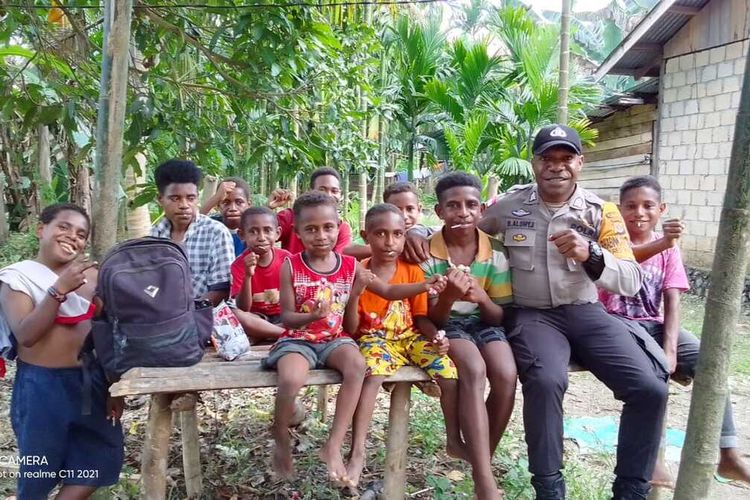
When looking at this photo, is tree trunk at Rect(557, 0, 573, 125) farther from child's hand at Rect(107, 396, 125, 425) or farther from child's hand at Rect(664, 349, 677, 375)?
child's hand at Rect(107, 396, 125, 425)

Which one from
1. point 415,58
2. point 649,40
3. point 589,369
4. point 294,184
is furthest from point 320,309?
point 415,58

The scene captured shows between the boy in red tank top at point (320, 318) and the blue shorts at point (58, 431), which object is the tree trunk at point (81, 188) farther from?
the boy in red tank top at point (320, 318)

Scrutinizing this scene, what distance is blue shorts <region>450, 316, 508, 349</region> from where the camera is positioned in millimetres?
2543

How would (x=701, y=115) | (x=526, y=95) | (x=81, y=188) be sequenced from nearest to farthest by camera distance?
(x=701, y=115) → (x=81, y=188) → (x=526, y=95)

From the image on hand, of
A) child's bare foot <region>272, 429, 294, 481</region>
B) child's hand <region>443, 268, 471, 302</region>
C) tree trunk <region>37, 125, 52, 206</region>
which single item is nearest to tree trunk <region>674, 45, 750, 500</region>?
child's hand <region>443, 268, 471, 302</region>

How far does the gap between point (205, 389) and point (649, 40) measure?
7.89m

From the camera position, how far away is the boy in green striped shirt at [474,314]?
2.34 metres

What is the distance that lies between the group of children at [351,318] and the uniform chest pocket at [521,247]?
5 cm

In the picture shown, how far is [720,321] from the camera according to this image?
1.24 m

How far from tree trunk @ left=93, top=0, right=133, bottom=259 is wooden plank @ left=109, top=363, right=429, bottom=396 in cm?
57

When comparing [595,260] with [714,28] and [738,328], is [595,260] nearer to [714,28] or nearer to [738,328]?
[738,328]

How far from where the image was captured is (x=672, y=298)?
2.82 metres

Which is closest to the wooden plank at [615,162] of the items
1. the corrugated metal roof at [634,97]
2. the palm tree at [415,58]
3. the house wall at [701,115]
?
the house wall at [701,115]

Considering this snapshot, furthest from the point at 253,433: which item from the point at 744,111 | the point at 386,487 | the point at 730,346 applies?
the point at 744,111
